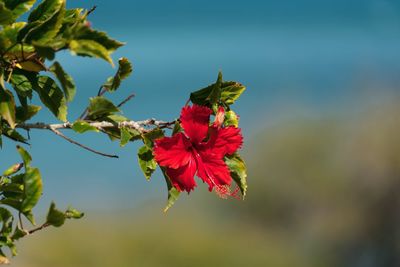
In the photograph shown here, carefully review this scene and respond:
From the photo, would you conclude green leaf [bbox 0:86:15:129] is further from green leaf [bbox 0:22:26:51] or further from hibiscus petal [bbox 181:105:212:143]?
hibiscus petal [bbox 181:105:212:143]

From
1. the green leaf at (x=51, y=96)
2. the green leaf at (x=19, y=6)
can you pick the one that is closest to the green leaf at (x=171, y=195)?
the green leaf at (x=51, y=96)

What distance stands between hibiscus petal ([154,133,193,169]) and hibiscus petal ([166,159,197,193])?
0.02 metres

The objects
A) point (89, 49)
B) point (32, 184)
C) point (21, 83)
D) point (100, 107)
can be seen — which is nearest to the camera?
point (89, 49)

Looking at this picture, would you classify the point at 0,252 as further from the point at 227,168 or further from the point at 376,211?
the point at 376,211

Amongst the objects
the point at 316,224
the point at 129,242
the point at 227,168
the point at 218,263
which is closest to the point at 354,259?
the point at 316,224

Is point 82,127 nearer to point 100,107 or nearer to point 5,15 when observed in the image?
point 100,107

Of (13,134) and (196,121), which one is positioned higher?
(196,121)

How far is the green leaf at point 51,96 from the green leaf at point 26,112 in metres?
0.03

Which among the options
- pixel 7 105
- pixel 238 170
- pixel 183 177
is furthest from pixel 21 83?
Result: pixel 238 170

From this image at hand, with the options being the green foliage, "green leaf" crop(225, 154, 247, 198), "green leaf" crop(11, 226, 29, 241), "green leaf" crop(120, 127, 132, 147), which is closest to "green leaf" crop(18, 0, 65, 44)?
the green foliage

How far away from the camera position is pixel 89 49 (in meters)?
1.24

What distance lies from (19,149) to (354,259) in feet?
60.0

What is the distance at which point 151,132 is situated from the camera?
1.58 m

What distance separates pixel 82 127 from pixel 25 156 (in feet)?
0.61
